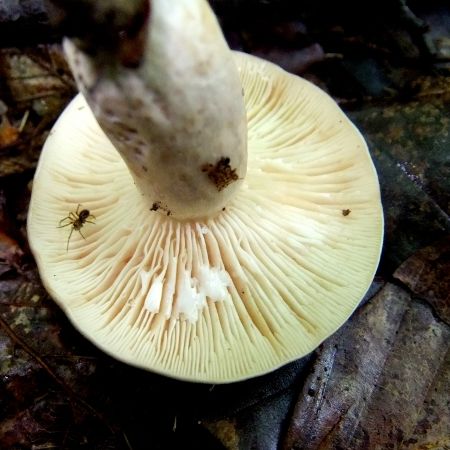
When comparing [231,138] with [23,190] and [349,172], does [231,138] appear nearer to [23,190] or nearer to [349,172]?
[349,172]

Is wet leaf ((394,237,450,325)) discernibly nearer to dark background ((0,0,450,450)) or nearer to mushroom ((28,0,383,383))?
dark background ((0,0,450,450))

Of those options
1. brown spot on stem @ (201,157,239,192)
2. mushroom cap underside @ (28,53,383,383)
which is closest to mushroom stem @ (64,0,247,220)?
brown spot on stem @ (201,157,239,192)

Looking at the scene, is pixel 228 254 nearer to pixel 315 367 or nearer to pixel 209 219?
pixel 209 219

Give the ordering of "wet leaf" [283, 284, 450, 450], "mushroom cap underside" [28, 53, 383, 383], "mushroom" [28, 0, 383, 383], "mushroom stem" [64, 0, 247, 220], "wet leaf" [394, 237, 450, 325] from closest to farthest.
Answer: "mushroom stem" [64, 0, 247, 220] → "mushroom" [28, 0, 383, 383] → "mushroom cap underside" [28, 53, 383, 383] → "wet leaf" [283, 284, 450, 450] → "wet leaf" [394, 237, 450, 325]

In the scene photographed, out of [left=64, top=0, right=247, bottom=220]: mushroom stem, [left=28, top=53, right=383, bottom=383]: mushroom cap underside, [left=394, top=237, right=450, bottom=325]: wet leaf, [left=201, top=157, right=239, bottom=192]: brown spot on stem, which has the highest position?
[left=64, top=0, right=247, bottom=220]: mushroom stem

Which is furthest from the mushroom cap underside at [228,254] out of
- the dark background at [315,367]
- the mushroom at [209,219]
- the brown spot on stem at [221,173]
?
the dark background at [315,367]

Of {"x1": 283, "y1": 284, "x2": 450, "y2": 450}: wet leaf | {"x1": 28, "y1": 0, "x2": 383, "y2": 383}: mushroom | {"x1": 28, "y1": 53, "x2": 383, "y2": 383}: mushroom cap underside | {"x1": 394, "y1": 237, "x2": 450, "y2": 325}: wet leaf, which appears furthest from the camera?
{"x1": 394, "y1": 237, "x2": 450, "y2": 325}: wet leaf

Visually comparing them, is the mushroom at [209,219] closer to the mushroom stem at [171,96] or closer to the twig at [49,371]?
the mushroom stem at [171,96]

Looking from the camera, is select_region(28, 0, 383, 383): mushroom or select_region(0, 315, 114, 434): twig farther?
select_region(0, 315, 114, 434): twig
